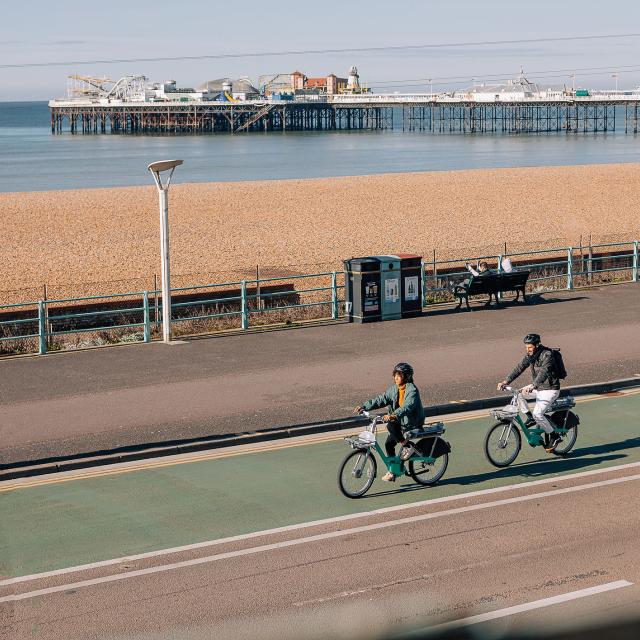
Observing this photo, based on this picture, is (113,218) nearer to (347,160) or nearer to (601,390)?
(601,390)

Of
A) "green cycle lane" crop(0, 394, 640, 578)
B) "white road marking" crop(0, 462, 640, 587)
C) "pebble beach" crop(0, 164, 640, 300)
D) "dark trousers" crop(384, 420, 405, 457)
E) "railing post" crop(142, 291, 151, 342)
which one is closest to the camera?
"white road marking" crop(0, 462, 640, 587)

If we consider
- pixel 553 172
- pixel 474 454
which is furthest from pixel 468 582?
pixel 553 172

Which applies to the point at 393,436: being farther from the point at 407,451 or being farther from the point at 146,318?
the point at 146,318

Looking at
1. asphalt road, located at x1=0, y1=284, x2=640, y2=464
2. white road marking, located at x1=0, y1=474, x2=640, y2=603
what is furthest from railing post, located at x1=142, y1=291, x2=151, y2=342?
white road marking, located at x1=0, y1=474, x2=640, y2=603

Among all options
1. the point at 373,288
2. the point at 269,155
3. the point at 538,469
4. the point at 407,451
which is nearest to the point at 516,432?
the point at 538,469

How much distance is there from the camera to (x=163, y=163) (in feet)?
63.8

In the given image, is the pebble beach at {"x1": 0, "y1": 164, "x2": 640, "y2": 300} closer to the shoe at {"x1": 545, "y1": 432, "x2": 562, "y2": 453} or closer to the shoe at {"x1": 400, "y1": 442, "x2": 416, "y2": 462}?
the shoe at {"x1": 545, "y1": 432, "x2": 562, "y2": 453}

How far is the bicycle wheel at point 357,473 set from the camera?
35.8ft

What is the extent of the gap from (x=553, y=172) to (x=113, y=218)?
42.8m

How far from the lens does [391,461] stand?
11.4 metres

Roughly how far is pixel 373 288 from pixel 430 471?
1152 centimetres

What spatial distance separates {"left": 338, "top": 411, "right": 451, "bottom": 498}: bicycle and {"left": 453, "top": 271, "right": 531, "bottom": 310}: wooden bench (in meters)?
12.7

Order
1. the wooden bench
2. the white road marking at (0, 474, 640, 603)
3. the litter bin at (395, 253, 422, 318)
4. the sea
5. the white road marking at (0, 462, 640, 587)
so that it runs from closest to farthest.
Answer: the white road marking at (0, 474, 640, 603)
the white road marking at (0, 462, 640, 587)
the litter bin at (395, 253, 422, 318)
the wooden bench
the sea

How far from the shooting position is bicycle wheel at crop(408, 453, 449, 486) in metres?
11.6
